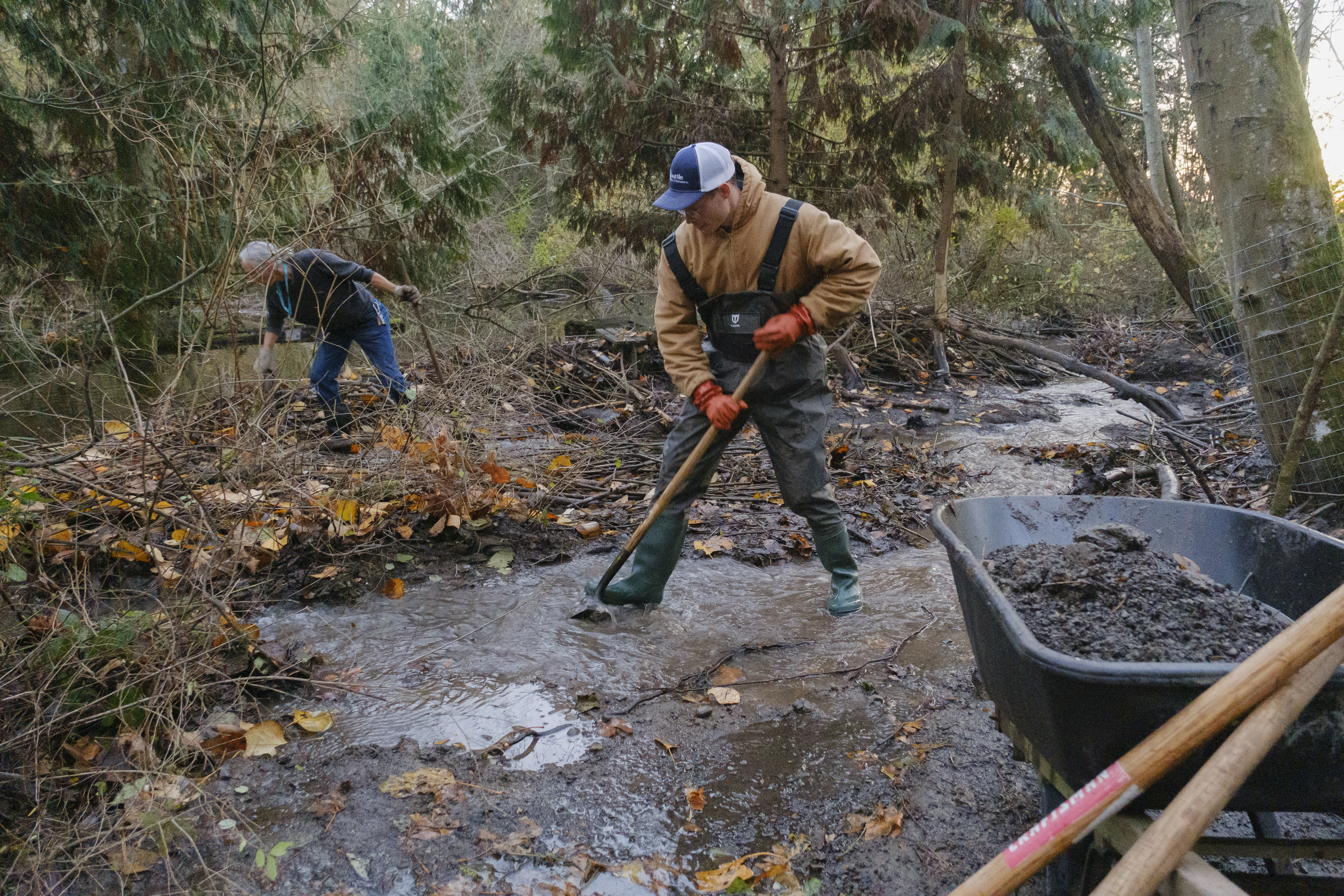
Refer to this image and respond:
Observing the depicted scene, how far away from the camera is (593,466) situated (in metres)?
6.02

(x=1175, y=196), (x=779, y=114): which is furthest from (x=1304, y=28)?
(x=779, y=114)

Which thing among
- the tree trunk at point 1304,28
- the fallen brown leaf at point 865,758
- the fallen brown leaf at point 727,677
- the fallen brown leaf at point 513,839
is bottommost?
Answer: the fallen brown leaf at point 513,839

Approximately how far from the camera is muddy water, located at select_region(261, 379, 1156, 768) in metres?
3.05

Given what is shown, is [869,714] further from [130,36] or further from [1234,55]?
[130,36]

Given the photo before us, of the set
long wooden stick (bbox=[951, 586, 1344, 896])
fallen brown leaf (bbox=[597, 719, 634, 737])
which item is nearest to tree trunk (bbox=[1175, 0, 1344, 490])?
long wooden stick (bbox=[951, 586, 1344, 896])

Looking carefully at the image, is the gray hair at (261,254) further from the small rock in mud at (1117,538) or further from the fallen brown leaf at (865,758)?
the small rock in mud at (1117,538)

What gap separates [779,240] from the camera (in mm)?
3377

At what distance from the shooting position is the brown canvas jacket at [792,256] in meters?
3.36

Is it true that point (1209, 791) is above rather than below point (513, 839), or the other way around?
above

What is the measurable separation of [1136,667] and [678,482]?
2403mm

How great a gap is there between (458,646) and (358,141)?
491cm

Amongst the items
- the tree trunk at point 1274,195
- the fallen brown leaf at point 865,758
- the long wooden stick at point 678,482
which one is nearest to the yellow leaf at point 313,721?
the long wooden stick at point 678,482

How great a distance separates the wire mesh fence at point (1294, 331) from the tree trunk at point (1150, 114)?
139 inches

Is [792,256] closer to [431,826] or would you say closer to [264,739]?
A: [431,826]
